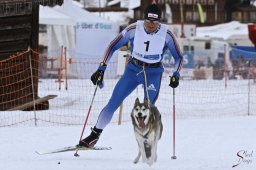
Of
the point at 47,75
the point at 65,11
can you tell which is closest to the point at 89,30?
the point at 65,11

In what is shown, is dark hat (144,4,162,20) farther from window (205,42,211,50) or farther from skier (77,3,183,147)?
window (205,42,211,50)

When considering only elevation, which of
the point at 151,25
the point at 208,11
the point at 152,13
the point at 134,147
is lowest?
the point at 134,147

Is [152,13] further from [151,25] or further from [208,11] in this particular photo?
[208,11]

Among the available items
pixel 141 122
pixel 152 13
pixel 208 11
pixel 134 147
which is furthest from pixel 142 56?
pixel 208 11

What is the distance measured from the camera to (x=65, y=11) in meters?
25.6

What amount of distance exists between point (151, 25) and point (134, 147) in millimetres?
1990

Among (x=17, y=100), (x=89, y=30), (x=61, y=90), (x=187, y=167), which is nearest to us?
(x=187, y=167)

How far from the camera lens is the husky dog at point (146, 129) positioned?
665 centimetres

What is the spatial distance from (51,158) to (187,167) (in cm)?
162

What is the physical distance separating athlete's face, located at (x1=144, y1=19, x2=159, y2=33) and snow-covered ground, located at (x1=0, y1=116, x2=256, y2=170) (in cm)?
151

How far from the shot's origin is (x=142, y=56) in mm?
7293

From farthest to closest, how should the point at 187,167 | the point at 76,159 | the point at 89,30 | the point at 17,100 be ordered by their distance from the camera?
the point at 89,30
the point at 17,100
the point at 76,159
the point at 187,167

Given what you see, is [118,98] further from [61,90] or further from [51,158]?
[61,90]

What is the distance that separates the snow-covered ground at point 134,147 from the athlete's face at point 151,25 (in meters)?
1.51
